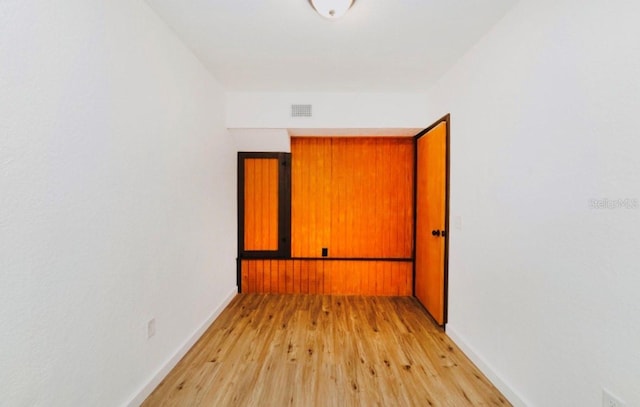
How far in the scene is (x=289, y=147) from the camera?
3.31 meters

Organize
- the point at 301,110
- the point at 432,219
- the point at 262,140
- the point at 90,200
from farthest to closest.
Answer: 1. the point at 262,140
2. the point at 301,110
3. the point at 432,219
4. the point at 90,200

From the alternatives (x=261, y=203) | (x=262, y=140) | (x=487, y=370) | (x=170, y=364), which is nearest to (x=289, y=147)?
(x=262, y=140)

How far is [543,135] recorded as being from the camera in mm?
1394

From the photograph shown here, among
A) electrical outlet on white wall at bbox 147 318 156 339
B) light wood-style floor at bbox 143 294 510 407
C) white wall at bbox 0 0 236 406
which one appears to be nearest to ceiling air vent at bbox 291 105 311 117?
white wall at bbox 0 0 236 406

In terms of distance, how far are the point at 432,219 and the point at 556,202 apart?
1.41 m

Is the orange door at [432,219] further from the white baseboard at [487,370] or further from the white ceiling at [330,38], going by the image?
the white ceiling at [330,38]

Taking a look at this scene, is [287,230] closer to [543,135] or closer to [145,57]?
[145,57]

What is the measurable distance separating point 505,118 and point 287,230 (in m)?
2.56

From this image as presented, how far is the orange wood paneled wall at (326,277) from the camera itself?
3.35m

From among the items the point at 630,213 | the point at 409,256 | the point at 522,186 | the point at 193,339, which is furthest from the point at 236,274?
the point at 630,213

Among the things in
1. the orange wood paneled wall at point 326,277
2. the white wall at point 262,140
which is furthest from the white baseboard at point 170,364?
the white wall at point 262,140

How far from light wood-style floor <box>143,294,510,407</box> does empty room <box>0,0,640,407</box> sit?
18 millimetres

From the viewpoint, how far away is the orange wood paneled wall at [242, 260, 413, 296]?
3350 mm

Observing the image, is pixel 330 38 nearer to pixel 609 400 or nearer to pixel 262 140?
pixel 262 140
